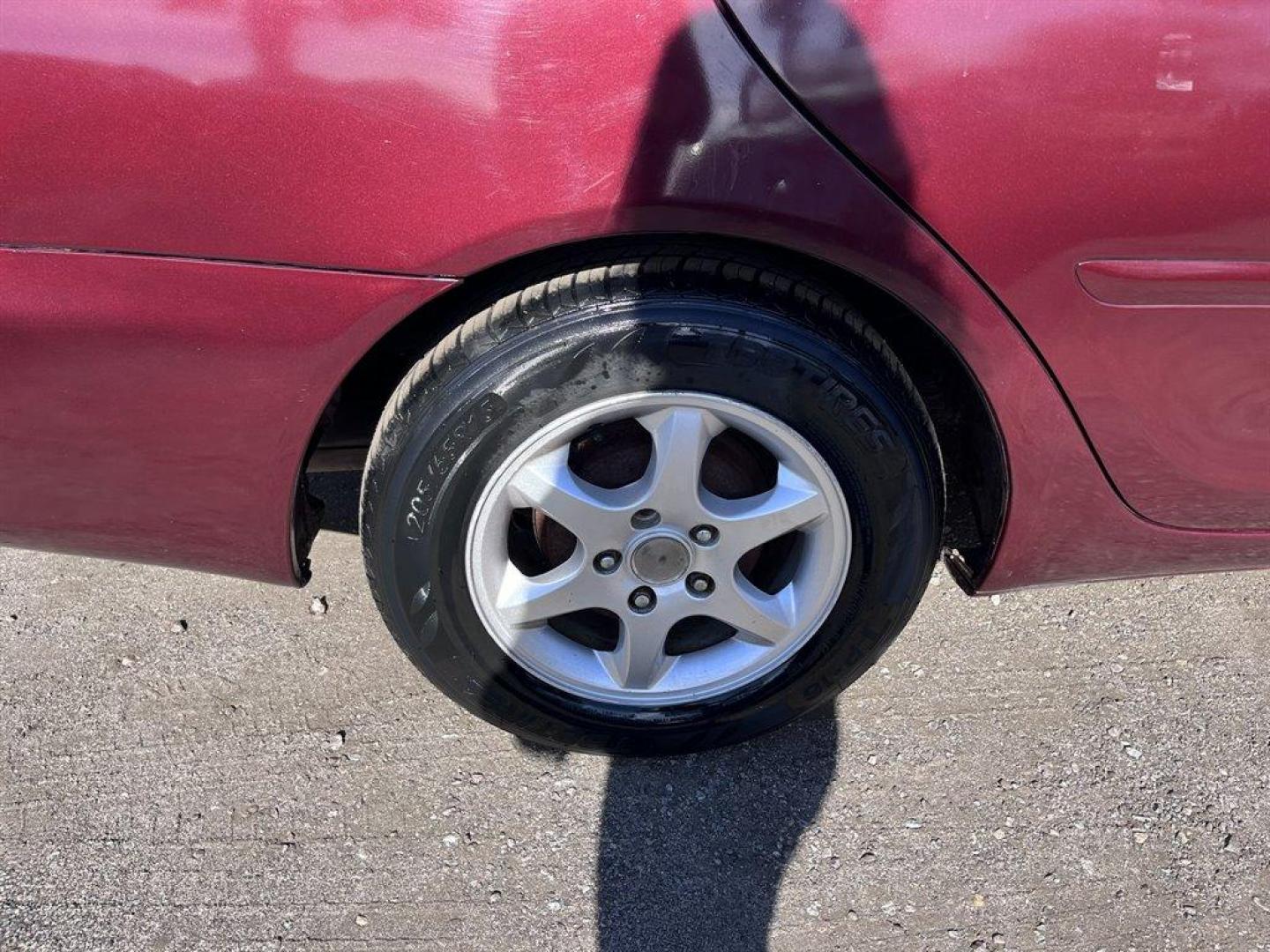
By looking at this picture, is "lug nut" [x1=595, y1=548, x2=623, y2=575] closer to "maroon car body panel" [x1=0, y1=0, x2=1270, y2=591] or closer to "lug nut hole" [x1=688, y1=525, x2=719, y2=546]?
"lug nut hole" [x1=688, y1=525, x2=719, y2=546]

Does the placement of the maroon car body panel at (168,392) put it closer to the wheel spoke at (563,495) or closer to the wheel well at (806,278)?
the wheel well at (806,278)

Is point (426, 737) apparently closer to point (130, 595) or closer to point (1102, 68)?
point (130, 595)

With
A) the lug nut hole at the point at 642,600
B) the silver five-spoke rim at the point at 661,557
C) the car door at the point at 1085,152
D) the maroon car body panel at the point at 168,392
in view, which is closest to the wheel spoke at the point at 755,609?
the silver five-spoke rim at the point at 661,557

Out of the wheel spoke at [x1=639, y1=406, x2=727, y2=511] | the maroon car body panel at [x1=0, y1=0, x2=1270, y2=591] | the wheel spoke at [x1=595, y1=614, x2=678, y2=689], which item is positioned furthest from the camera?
the wheel spoke at [x1=595, y1=614, x2=678, y2=689]

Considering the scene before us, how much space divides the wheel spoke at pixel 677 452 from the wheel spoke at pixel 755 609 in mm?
209

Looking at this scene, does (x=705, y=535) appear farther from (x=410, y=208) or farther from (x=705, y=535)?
(x=410, y=208)

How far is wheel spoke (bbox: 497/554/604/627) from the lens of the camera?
189cm

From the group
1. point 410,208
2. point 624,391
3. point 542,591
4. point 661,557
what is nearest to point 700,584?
point 661,557

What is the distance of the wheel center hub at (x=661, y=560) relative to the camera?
185cm

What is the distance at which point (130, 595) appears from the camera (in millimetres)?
2477

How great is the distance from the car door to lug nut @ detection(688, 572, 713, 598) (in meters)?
0.67

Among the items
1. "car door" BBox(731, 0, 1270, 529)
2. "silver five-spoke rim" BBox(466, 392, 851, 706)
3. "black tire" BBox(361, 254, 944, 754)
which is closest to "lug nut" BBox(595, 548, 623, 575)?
"silver five-spoke rim" BBox(466, 392, 851, 706)

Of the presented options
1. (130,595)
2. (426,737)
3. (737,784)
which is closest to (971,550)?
(737,784)

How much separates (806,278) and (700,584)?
0.57 m
